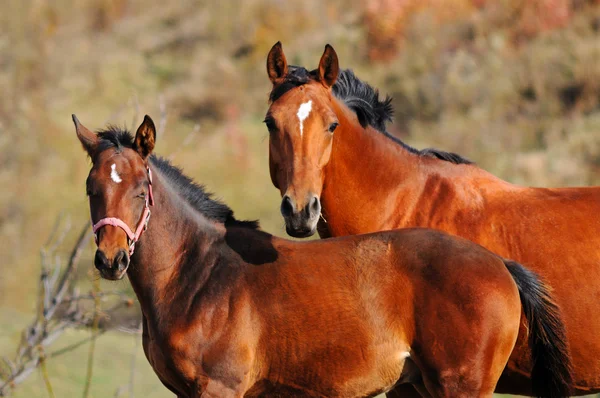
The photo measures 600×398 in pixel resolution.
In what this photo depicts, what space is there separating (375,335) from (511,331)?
69 centimetres

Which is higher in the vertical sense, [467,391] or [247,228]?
[247,228]

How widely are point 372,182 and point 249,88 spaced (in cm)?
2120

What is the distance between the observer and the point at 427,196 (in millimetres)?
5586

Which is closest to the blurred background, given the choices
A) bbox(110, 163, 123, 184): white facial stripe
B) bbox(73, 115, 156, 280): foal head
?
bbox(73, 115, 156, 280): foal head

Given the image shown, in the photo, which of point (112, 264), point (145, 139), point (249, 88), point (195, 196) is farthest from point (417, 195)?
point (249, 88)

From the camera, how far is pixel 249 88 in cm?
2648

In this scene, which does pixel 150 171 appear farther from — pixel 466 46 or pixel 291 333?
pixel 466 46

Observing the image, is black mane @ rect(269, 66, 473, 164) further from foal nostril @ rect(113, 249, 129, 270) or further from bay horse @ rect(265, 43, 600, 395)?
foal nostril @ rect(113, 249, 129, 270)

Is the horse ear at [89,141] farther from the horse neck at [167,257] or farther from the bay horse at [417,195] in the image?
the bay horse at [417,195]

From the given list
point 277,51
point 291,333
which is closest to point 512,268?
point 291,333

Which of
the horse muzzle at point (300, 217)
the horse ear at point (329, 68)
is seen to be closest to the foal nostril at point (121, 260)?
the horse muzzle at point (300, 217)

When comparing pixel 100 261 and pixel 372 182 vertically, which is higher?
pixel 372 182

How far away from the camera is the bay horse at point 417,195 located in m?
5.25

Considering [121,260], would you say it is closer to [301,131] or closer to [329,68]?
[301,131]
